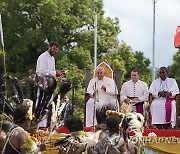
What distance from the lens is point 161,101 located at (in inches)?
A: 576

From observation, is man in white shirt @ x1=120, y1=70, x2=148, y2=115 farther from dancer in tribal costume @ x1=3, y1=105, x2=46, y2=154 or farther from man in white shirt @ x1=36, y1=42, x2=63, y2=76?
dancer in tribal costume @ x1=3, y1=105, x2=46, y2=154

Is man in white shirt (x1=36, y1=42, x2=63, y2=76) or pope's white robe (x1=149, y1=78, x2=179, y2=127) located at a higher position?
man in white shirt (x1=36, y1=42, x2=63, y2=76)

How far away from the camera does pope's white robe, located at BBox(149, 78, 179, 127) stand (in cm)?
1455

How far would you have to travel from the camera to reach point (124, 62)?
111 feet

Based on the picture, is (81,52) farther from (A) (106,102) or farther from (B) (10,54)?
(A) (106,102)

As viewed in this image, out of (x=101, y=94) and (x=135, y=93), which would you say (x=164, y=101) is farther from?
(x=101, y=94)

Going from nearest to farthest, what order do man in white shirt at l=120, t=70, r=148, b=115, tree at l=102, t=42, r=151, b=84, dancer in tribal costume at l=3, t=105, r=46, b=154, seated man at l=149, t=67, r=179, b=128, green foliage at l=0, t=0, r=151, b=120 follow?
dancer in tribal costume at l=3, t=105, r=46, b=154, seated man at l=149, t=67, r=179, b=128, man in white shirt at l=120, t=70, r=148, b=115, green foliage at l=0, t=0, r=151, b=120, tree at l=102, t=42, r=151, b=84

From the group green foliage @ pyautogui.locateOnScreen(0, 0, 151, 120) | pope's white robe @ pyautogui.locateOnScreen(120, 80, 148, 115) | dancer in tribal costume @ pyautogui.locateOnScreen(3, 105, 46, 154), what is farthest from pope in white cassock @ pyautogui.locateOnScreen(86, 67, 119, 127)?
green foliage @ pyautogui.locateOnScreen(0, 0, 151, 120)

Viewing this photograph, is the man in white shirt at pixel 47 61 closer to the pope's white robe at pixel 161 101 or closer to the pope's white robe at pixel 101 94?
the pope's white robe at pixel 101 94

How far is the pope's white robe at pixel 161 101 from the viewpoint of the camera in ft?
47.7

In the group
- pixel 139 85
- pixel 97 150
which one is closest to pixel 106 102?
pixel 139 85

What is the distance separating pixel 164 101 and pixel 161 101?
0.23 ft

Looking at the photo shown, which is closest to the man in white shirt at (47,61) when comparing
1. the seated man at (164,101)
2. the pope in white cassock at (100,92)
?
the pope in white cassock at (100,92)

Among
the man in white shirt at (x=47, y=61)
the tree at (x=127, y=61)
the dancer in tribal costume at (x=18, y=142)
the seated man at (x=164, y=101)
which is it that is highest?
the tree at (x=127, y=61)
